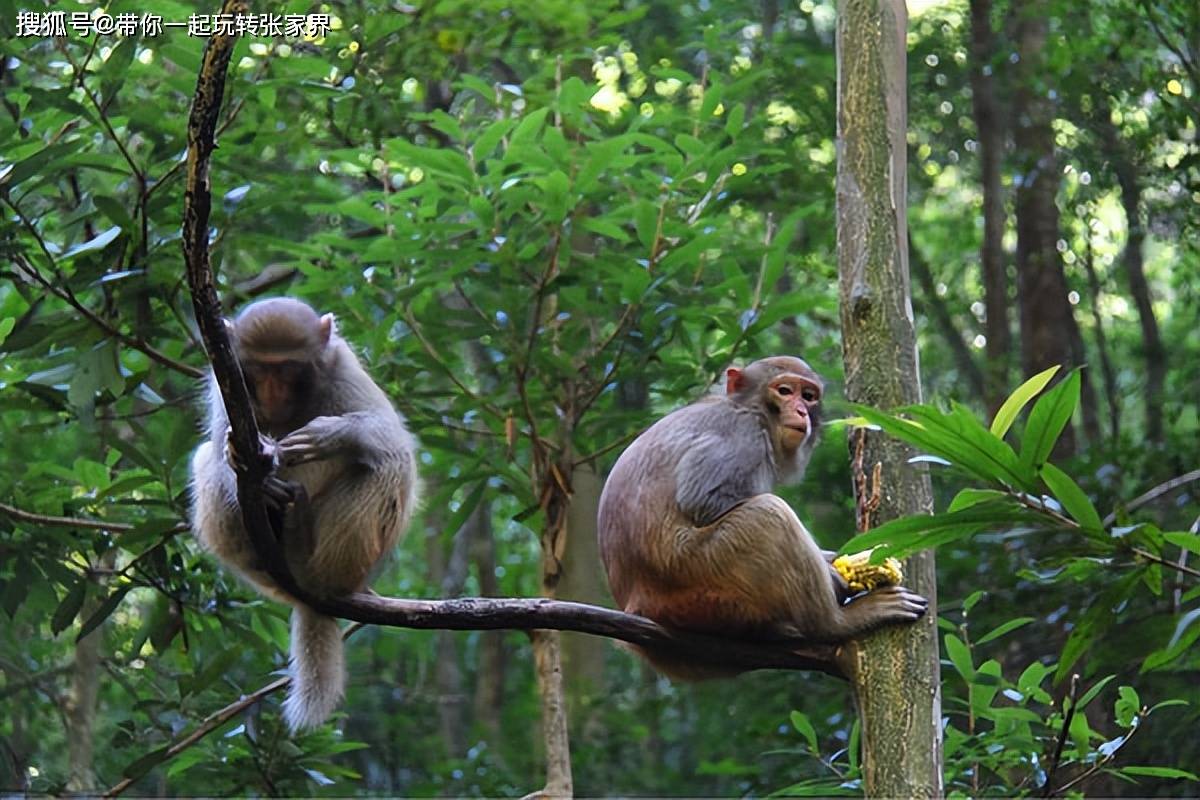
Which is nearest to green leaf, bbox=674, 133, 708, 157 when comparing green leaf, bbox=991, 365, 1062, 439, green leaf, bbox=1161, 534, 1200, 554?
green leaf, bbox=991, 365, 1062, 439

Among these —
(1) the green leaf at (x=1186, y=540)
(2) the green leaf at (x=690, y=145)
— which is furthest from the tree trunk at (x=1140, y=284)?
(1) the green leaf at (x=1186, y=540)

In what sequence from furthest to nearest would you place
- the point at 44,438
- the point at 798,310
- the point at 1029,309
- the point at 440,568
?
the point at 440,568 → the point at 1029,309 → the point at 44,438 → the point at 798,310

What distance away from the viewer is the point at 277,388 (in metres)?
4.66

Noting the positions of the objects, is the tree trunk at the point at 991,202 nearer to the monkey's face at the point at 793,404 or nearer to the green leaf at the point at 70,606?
the monkey's face at the point at 793,404

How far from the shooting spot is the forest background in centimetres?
545

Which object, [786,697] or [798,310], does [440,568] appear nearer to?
[786,697]

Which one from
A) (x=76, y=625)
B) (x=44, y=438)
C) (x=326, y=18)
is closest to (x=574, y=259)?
(x=326, y=18)

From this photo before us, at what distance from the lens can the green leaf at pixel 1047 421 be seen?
2.82 metres

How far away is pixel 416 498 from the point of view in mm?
5098

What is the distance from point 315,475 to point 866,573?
1.92 meters

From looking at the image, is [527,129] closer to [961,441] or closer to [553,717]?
[553,717]

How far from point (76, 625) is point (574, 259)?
509 centimetres

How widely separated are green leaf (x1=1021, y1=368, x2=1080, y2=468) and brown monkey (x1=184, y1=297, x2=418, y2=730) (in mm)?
2413

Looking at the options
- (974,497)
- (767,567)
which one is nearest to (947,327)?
(767,567)
